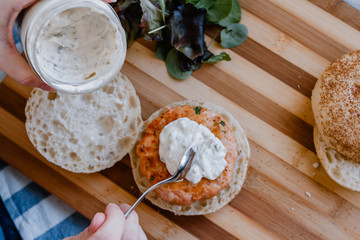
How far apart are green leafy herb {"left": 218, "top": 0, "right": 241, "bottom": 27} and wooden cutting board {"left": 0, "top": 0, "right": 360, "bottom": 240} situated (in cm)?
11

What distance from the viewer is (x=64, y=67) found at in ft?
6.00

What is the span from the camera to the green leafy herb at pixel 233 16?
273 centimetres

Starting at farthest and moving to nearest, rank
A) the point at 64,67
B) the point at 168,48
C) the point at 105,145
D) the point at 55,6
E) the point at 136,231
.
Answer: the point at 168,48
the point at 105,145
the point at 136,231
the point at 64,67
the point at 55,6

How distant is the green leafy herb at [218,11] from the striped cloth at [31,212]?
1907 millimetres

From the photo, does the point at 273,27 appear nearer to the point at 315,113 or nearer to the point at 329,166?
the point at 315,113

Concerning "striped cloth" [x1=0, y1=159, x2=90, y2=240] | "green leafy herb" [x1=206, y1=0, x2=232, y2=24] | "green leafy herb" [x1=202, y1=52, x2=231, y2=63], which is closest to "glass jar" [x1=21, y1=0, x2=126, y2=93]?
"green leafy herb" [x1=202, y1=52, x2=231, y2=63]

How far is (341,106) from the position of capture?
256cm

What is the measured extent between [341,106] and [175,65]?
1290 mm

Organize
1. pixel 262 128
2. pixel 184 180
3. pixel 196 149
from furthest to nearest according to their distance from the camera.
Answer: pixel 262 128
pixel 184 180
pixel 196 149

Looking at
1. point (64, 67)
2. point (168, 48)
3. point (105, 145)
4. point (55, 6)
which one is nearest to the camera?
point (55, 6)

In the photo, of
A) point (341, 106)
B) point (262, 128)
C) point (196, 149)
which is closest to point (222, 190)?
point (196, 149)

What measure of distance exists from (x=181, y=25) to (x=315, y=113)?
124 centimetres

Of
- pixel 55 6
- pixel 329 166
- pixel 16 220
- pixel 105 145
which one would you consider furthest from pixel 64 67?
pixel 329 166

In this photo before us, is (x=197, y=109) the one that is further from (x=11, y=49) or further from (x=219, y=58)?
(x=11, y=49)
